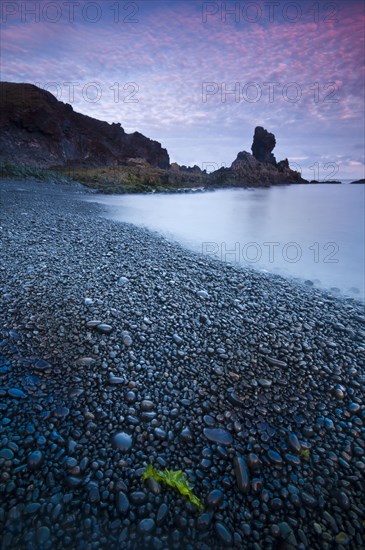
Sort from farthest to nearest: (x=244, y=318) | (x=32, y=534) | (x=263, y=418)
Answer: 1. (x=244, y=318)
2. (x=263, y=418)
3. (x=32, y=534)

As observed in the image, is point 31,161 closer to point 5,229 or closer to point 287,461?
point 5,229

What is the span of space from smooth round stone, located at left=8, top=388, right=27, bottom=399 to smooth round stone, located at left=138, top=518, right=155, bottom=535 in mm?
1628

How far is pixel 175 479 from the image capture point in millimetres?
2141

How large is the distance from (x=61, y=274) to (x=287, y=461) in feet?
15.6

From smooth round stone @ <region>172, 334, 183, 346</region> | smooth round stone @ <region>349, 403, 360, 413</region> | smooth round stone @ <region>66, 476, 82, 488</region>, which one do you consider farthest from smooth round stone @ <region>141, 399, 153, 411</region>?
smooth round stone @ <region>349, 403, 360, 413</region>

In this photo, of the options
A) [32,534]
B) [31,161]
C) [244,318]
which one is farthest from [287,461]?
[31,161]

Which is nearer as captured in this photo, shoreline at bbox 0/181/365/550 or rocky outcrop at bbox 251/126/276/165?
shoreline at bbox 0/181/365/550

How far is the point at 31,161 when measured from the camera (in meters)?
48.8

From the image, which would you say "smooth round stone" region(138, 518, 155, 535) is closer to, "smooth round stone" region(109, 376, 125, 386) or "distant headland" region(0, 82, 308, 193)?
"smooth round stone" region(109, 376, 125, 386)

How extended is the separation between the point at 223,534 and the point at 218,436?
2.32 feet

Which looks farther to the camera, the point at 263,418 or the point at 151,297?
the point at 151,297

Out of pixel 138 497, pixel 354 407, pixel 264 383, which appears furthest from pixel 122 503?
pixel 354 407

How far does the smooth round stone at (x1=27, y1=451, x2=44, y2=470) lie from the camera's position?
2.14 metres

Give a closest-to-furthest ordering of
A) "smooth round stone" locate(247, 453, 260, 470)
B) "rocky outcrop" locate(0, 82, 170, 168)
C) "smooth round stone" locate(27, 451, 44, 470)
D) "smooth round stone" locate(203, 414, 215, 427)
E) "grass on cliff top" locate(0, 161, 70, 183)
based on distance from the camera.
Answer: "smooth round stone" locate(27, 451, 44, 470), "smooth round stone" locate(247, 453, 260, 470), "smooth round stone" locate(203, 414, 215, 427), "grass on cliff top" locate(0, 161, 70, 183), "rocky outcrop" locate(0, 82, 170, 168)
